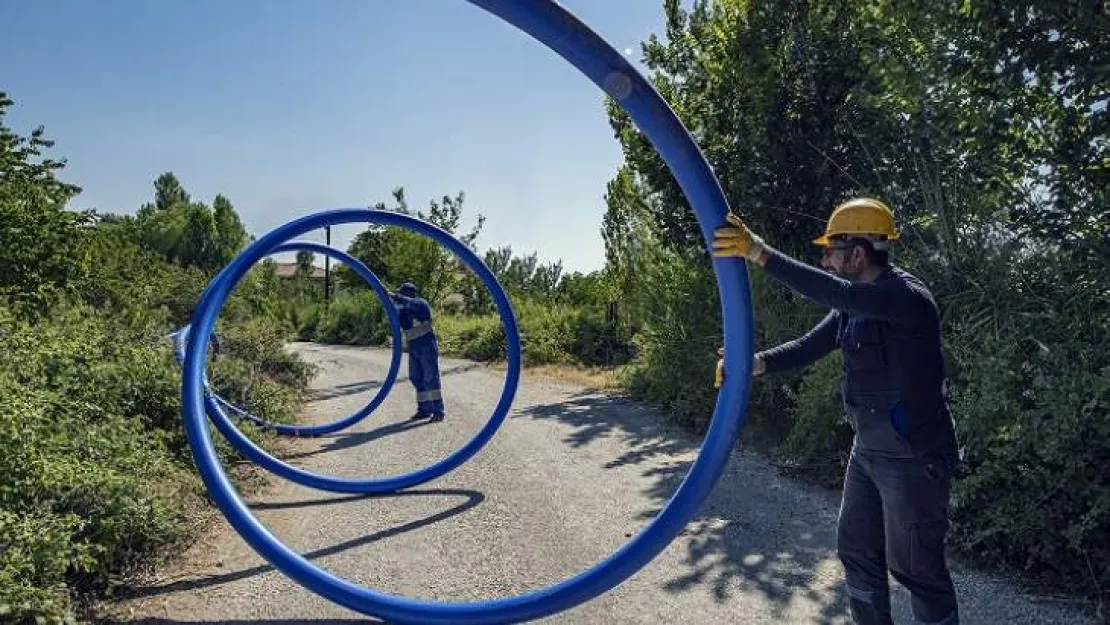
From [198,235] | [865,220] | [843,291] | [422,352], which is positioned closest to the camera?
[843,291]

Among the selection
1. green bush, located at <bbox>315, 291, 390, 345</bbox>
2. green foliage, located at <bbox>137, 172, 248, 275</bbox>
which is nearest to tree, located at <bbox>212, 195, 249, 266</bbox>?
green foliage, located at <bbox>137, 172, 248, 275</bbox>

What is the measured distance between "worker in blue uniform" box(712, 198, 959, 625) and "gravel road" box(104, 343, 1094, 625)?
44.6 inches

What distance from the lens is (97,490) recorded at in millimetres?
4168

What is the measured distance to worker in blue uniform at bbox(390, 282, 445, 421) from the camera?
1014 centimetres

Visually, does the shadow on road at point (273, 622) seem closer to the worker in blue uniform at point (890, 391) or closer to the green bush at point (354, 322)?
the worker in blue uniform at point (890, 391)

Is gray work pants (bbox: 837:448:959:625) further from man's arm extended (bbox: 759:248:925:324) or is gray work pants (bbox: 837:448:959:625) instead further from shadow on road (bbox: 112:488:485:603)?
shadow on road (bbox: 112:488:485:603)

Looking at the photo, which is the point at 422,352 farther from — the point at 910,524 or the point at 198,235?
the point at 198,235

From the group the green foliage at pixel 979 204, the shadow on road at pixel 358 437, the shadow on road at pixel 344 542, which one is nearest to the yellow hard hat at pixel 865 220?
the green foliage at pixel 979 204

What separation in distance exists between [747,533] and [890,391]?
105 inches

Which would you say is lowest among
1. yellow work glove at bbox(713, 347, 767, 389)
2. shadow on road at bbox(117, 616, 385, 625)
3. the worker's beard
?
shadow on road at bbox(117, 616, 385, 625)

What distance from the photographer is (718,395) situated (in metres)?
3.15

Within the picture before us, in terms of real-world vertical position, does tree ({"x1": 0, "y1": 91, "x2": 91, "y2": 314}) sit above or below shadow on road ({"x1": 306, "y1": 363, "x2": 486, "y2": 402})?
above

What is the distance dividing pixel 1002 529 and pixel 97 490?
16.7 ft

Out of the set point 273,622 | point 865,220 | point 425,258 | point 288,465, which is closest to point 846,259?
point 865,220
